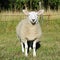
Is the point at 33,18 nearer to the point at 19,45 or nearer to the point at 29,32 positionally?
the point at 29,32

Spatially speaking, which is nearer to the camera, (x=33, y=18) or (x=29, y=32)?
(x=33, y=18)

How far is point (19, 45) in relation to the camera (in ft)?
38.0

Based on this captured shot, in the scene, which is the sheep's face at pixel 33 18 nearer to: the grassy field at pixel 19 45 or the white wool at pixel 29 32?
the white wool at pixel 29 32

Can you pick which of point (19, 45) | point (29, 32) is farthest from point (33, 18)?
point (19, 45)

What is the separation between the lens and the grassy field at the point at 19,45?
934cm

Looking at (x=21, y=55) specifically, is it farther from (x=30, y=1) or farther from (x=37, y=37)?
(x=30, y=1)

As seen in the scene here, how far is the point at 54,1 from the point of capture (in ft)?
107

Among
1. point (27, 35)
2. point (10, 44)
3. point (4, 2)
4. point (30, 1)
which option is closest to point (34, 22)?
point (27, 35)

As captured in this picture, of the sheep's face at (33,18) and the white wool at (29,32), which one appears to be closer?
the sheep's face at (33,18)

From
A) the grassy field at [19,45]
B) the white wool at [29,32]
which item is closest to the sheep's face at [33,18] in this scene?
the white wool at [29,32]

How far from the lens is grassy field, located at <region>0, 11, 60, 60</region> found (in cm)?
934

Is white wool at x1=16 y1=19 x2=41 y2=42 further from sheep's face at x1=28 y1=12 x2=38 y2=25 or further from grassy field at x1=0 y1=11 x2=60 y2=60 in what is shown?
grassy field at x1=0 y1=11 x2=60 y2=60

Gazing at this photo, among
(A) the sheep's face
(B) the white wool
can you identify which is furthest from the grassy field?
(A) the sheep's face

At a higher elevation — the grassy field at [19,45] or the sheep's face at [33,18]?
the sheep's face at [33,18]
